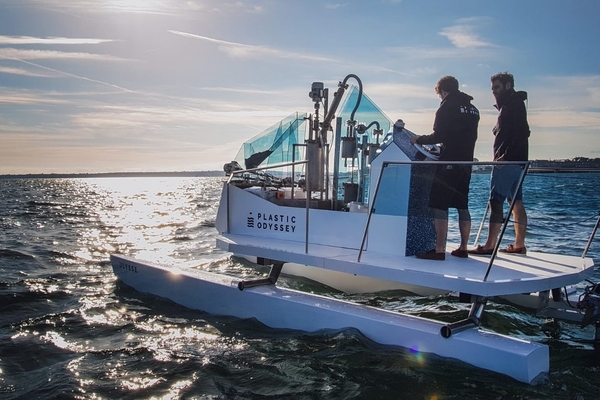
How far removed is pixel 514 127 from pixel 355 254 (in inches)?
91.6

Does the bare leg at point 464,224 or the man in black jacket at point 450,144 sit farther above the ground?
the man in black jacket at point 450,144

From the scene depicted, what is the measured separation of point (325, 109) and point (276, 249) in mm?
2507

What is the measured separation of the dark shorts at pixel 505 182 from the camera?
533 centimetres

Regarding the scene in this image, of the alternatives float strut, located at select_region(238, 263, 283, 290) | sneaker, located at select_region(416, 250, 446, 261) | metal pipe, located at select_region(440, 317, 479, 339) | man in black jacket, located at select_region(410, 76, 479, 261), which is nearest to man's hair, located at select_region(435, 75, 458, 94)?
man in black jacket, located at select_region(410, 76, 479, 261)

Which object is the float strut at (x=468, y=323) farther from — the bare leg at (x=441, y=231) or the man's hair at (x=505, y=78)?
the man's hair at (x=505, y=78)

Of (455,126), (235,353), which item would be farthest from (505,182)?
A: (235,353)

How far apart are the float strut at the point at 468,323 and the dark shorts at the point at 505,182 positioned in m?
1.11

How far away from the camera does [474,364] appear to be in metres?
5.22

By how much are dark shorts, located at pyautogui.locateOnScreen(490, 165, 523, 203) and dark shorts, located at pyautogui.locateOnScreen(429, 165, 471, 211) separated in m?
0.32

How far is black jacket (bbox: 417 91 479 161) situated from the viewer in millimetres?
5965

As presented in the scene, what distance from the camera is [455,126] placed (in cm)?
597

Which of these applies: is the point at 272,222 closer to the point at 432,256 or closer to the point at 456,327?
the point at 432,256

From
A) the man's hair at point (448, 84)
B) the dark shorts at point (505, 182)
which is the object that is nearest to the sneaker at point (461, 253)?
the dark shorts at point (505, 182)

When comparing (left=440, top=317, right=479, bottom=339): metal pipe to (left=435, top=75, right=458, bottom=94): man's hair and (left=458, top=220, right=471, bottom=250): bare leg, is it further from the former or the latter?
(left=435, top=75, right=458, bottom=94): man's hair
